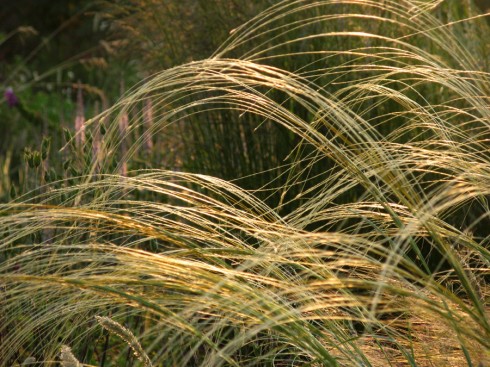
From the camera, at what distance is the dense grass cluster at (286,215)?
5.59 feet

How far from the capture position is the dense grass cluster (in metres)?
1.70

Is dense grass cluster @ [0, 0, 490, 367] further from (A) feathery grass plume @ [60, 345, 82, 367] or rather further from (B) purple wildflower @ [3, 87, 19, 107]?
(B) purple wildflower @ [3, 87, 19, 107]

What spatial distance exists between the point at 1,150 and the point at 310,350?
5654 mm

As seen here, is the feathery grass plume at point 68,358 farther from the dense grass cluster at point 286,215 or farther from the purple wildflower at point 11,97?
the purple wildflower at point 11,97

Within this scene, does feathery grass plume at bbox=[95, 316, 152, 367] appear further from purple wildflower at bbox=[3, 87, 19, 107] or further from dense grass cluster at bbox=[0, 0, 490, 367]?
purple wildflower at bbox=[3, 87, 19, 107]

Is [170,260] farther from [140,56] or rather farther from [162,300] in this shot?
[140,56]

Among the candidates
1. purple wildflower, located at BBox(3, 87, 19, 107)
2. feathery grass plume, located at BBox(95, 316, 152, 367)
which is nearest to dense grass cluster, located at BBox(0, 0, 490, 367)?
feathery grass plume, located at BBox(95, 316, 152, 367)

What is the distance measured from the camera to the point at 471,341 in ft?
6.67

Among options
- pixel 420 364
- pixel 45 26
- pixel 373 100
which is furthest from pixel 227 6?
pixel 45 26

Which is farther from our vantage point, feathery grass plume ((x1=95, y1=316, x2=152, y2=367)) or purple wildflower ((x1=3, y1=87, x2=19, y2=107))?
purple wildflower ((x1=3, y1=87, x2=19, y2=107))

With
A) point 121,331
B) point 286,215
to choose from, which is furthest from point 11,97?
point 121,331

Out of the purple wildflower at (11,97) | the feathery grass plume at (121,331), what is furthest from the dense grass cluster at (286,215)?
the purple wildflower at (11,97)

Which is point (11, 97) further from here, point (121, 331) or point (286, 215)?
point (121, 331)

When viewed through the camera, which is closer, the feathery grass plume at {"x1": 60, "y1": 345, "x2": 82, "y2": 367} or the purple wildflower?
the feathery grass plume at {"x1": 60, "y1": 345, "x2": 82, "y2": 367}
